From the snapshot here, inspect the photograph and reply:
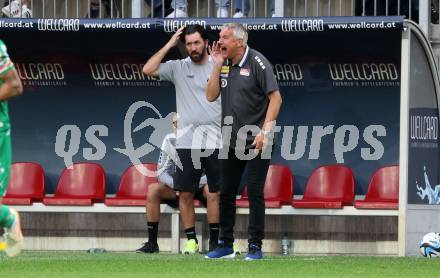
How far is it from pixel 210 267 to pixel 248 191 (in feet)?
3.55

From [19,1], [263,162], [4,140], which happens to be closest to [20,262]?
[263,162]

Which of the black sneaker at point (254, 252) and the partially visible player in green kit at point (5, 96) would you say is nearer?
the partially visible player in green kit at point (5, 96)

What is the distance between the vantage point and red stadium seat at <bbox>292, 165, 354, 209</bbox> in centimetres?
1544

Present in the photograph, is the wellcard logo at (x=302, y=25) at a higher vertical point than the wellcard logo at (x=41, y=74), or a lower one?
higher

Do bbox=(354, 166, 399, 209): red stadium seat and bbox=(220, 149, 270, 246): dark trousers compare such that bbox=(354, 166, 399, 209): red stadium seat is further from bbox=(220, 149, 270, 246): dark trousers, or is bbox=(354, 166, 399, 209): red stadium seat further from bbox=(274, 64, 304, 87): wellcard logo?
bbox=(220, 149, 270, 246): dark trousers

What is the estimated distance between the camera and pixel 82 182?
16094 mm

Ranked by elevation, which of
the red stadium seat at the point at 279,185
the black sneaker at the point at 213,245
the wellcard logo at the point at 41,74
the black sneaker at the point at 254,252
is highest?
the wellcard logo at the point at 41,74

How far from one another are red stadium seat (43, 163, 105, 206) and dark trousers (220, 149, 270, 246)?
12.2 ft

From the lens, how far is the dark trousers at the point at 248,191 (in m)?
11.8

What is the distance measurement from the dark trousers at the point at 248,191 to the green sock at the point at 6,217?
9.30ft

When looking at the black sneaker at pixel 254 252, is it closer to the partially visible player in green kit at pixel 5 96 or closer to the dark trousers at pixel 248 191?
the dark trousers at pixel 248 191

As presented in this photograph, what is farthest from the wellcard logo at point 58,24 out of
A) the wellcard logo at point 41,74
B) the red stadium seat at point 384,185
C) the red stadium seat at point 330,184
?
the red stadium seat at point 384,185

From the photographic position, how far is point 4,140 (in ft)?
29.0

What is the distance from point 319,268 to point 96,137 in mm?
6046
